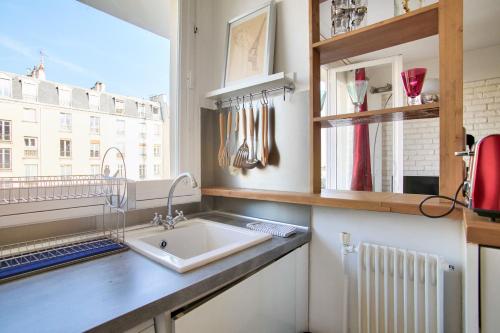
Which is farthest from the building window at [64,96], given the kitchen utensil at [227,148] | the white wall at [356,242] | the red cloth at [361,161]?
the red cloth at [361,161]

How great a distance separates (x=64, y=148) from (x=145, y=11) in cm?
95

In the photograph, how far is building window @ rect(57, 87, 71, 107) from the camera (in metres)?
1.20

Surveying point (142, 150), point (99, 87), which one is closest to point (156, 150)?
point (142, 150)

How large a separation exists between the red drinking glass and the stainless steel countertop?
0.92 meters

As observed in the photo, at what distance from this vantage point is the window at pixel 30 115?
1112 millimetres

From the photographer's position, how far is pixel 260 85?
1.44m

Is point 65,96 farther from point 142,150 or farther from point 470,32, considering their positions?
point 470,32

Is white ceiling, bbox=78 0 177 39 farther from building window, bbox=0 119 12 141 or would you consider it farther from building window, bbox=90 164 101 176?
building window, bbox=90 164 101 176

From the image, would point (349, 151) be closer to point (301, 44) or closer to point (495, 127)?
point (301, 44)

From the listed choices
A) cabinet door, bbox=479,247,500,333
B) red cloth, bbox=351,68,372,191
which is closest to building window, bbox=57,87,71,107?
cabinet door, bbox=479,247,500,333

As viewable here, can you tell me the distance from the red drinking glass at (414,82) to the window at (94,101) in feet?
4.79

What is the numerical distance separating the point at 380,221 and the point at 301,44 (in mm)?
996

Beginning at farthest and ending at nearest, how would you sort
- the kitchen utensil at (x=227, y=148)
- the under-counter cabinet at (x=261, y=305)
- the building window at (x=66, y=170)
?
1. the kitchen utensil at (x=227, y=148)
2. the building window at (x=66, y=170)
3. the under-counter cabinet at (x=261, y=305)

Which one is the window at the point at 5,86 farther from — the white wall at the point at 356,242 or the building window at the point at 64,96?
the white wall at the point at 356,242
